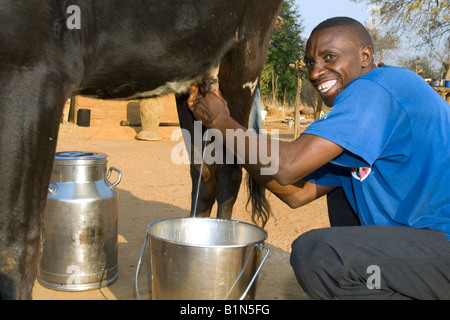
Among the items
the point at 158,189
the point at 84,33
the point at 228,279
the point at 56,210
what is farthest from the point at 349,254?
the point at 158,189

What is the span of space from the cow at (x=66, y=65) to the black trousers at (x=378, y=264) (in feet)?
3.30

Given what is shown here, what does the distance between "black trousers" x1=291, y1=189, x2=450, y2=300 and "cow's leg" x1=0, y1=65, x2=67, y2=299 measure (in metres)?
1.00

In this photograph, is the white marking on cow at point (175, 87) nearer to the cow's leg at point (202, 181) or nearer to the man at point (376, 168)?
the man at point (376, 168)

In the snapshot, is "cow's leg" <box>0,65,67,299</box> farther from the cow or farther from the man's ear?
the man's ear

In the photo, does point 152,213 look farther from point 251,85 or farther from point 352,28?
point 352,28

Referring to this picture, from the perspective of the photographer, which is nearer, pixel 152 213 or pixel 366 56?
pixel 366 56

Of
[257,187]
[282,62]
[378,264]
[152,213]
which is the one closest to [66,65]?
[378,264]

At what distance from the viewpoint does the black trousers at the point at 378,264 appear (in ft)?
5.28

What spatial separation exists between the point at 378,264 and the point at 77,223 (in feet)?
4.85

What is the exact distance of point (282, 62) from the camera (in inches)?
865

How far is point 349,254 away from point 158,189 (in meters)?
3.51

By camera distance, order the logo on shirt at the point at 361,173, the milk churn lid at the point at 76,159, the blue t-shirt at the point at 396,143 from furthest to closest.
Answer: the milk churn lid at the point at 76,159 → the logo on shirt at the point at 361,173 → the blue t-shirt at the point at 396,143

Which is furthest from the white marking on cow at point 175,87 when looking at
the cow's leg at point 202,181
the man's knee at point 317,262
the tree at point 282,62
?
the tree at point 282,62
